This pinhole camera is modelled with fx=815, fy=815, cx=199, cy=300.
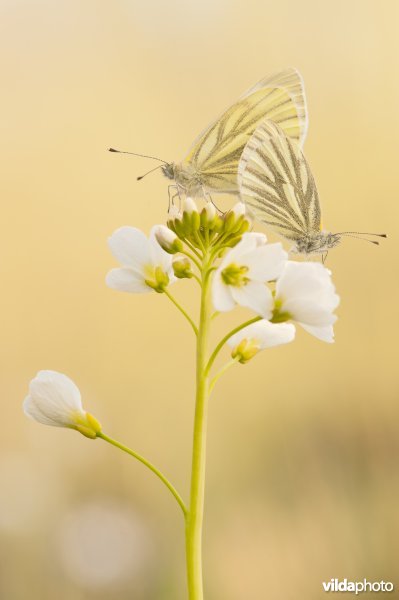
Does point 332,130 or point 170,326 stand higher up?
point 332,130

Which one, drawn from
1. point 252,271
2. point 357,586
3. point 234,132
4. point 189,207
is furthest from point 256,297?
point 357,586

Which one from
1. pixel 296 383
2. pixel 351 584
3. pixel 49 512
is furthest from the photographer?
pixel 296 383

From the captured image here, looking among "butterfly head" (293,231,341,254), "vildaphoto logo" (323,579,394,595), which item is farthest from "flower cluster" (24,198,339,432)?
"vildaphoto logo" (323,579,394,595)

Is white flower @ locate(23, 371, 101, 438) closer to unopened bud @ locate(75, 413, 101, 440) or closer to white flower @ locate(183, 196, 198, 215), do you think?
unopened bud @ locate(75, 413, 101, 440)

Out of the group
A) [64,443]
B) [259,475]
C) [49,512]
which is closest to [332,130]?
[259,475]

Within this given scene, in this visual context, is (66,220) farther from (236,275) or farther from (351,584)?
(236,275)

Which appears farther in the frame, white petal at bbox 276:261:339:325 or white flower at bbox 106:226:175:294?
white flower at bbox 106:226:175:294

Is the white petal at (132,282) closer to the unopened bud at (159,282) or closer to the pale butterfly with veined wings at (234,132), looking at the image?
the unopened bud at (159,282)

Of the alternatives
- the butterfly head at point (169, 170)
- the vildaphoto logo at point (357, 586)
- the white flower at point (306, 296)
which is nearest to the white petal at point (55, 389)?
the white flower at point (306, 296)
